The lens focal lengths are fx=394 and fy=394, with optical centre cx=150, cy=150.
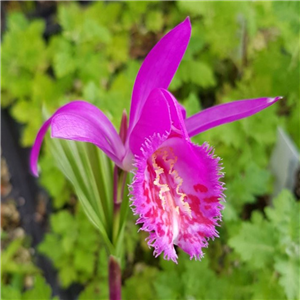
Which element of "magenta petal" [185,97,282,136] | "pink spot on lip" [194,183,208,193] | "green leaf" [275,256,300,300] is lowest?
"green leaf" [275,256,300,300]

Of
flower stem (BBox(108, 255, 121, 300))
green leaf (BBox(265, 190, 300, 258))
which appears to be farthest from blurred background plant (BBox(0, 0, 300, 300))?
flower stem (BBox(108, 255, 121, 300))

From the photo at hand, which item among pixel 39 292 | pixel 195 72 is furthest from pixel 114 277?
pixel 195 72

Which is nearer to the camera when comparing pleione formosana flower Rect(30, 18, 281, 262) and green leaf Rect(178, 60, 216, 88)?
pleione formosana flower Rect(30, 18, 281, 262)

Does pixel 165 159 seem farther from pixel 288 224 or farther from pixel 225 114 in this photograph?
pixel 288 224

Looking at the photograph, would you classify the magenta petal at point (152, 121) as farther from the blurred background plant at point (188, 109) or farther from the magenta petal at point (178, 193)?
the blurred background plant at point (188, 109)

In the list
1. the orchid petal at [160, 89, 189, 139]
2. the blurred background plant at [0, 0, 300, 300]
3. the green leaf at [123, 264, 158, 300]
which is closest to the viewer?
the orchid petal at [160, 89, 189, 139]

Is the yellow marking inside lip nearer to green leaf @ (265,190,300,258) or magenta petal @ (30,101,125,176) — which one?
magenta petal @ (30,101,125,176)
